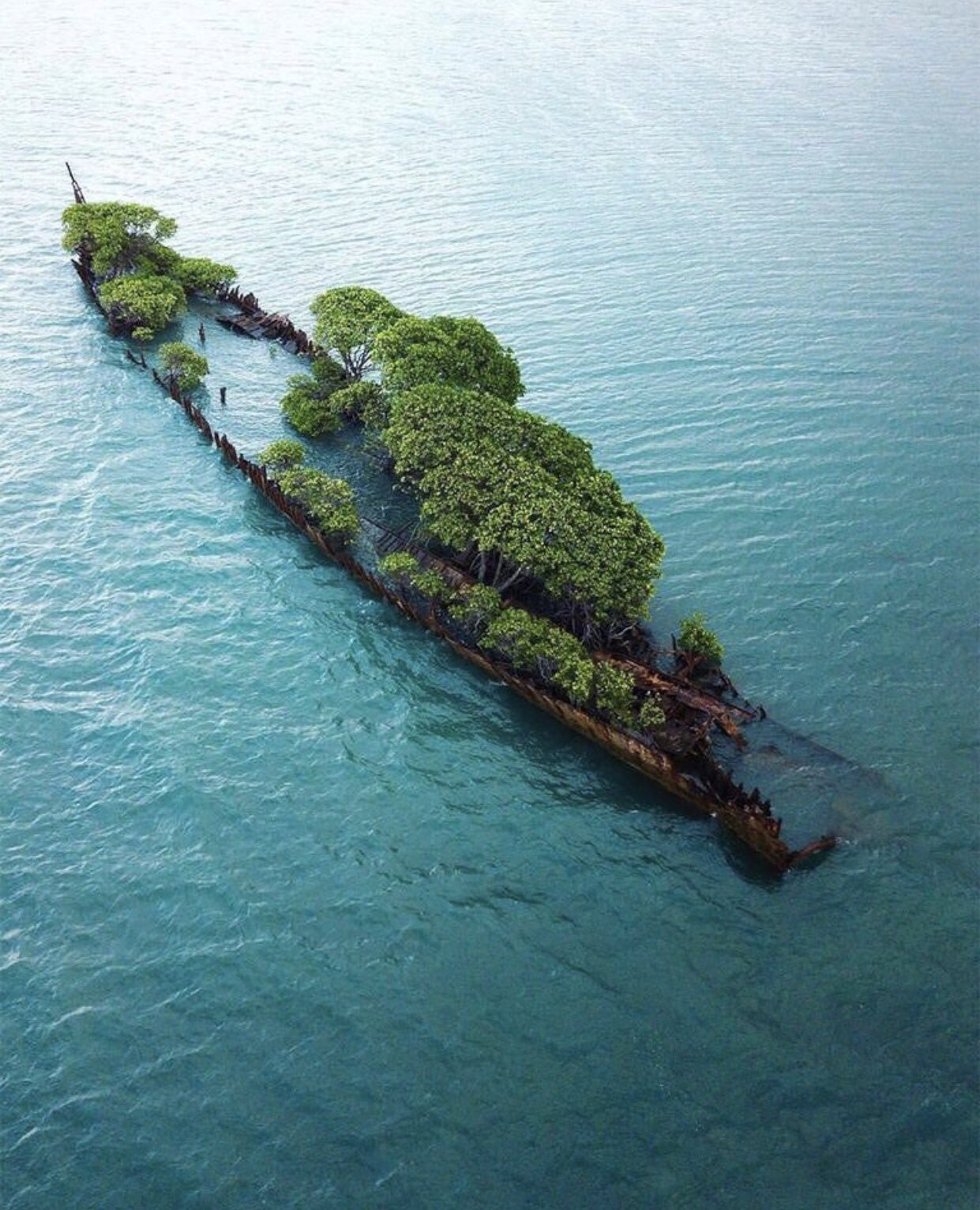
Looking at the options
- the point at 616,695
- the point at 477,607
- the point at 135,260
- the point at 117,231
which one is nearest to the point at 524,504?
the point at 477,607

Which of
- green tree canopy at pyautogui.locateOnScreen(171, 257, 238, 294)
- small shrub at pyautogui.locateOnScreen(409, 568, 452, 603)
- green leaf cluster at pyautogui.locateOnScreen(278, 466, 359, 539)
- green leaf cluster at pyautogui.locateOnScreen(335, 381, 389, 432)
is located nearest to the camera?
small shrub at pyautogui.locateOnScreen(409, 568, 452, 603)

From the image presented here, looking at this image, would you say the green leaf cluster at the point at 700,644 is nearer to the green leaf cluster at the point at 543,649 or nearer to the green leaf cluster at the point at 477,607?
the green leaf cluster at the point at 543,649

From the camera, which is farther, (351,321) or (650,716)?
(351,321)

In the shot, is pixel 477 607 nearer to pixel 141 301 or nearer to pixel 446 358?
pixel 446 358

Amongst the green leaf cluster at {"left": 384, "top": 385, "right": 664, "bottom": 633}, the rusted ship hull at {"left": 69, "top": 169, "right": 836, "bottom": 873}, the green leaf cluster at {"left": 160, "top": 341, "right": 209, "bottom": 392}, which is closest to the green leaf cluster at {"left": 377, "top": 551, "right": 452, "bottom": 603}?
the rusted ship hull at {"left": 69, "top": 169, "right": 836, "bottom": 873}

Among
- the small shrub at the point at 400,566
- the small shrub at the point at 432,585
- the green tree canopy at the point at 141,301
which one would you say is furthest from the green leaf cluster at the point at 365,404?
the green tree canopy at the point at 141,301

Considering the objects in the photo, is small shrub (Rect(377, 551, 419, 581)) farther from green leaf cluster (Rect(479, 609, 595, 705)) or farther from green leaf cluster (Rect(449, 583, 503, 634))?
green leaf cluster (Rect(479, 609, 595, 705))

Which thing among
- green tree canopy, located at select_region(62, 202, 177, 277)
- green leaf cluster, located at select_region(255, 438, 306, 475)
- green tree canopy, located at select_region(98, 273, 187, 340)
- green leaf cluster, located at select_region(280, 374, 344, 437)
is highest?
green tree canopy, located at select_region(62, 202, 177, 277)

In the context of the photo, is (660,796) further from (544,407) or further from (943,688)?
(544,407)
